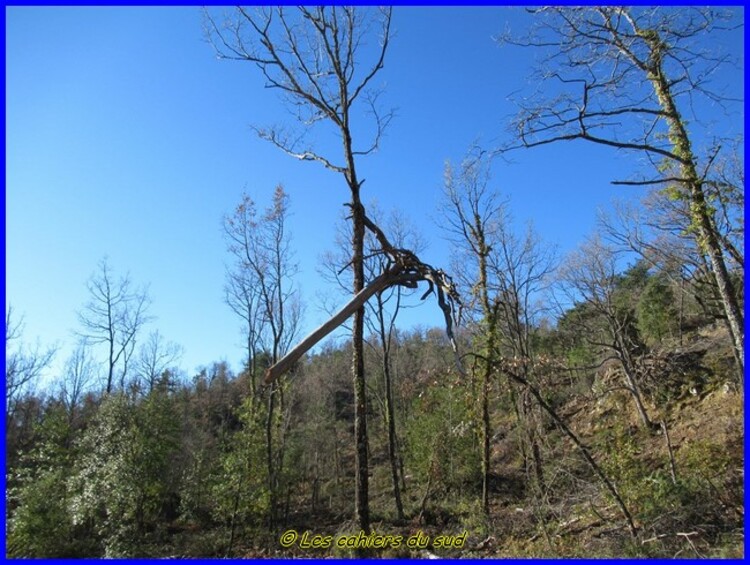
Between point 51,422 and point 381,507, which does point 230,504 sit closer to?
point 381,507

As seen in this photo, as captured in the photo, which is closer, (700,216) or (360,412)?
(700,216)

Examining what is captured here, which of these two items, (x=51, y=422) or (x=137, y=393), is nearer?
(x=51, y=422)

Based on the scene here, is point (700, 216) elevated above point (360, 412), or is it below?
above

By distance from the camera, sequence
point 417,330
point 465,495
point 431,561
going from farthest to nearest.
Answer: point 417,330 < point 465,495 < point 431,561

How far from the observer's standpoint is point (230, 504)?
1312cm

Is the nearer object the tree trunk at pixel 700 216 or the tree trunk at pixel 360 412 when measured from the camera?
the tree trunk at pixel 700 216

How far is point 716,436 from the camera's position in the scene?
1249 cm

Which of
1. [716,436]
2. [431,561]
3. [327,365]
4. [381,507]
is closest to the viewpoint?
[431,561]

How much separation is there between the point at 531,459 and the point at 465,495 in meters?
9.96

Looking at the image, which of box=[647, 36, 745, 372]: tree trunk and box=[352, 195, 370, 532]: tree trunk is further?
box=[352, 195, 370, 532]: tree trunk

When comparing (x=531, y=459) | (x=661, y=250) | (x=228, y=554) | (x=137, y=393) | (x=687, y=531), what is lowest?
(x=228, y=554)

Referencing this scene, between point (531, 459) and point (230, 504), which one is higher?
point (531, 459)

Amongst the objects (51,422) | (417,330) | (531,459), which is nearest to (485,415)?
(531,459)

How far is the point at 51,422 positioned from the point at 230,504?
8090 millimetres
